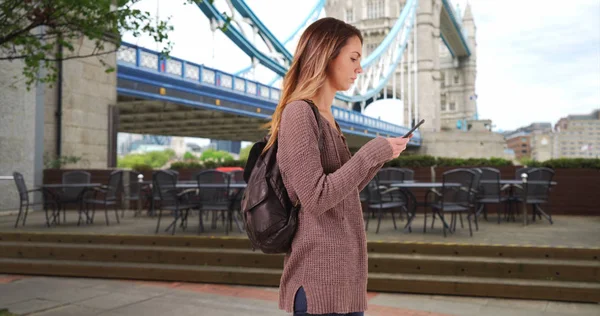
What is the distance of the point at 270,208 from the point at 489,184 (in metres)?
6.73

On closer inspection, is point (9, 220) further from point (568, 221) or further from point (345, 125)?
point (345, 125)

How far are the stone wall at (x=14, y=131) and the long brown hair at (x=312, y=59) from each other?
9.19m

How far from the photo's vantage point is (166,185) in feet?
23.5

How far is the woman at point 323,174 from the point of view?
3.84ft

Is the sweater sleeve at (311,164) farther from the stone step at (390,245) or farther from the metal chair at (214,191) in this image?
the metal chair at (214,191)

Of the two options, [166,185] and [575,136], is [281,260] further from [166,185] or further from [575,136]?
[575,136]

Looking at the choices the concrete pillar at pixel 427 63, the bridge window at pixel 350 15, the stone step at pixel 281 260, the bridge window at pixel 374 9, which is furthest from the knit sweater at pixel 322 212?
the bridge window at pixel 374 9

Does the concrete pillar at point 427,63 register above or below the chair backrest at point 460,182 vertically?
above

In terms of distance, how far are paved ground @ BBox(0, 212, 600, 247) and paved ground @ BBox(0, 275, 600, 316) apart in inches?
47.7

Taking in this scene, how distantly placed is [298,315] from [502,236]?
16.9 feet

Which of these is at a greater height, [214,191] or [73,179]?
[73,179]

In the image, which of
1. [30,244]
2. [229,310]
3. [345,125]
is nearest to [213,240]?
[229,310]

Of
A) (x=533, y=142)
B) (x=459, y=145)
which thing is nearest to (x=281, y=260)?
(x=459, y=145)

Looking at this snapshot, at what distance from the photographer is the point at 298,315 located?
4.00ft
